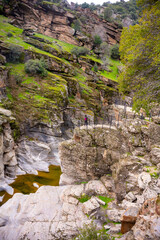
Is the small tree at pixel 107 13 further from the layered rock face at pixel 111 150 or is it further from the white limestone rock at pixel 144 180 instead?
the white limestone rock at pixel 144 180

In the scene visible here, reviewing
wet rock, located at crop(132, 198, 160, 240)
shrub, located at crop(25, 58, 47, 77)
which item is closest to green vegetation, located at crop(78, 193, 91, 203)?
wet rock, located at crop(132, 198, 160, 240)

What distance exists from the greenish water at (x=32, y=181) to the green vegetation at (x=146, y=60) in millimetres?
14064

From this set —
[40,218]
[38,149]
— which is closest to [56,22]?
[38,149]

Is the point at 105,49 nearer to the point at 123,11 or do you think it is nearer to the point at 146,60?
the point at 123,11

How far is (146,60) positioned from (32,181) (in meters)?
17.2

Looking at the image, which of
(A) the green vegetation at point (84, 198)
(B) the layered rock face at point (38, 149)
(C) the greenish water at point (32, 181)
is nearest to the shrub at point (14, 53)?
(B) the layered rock face at point (38, 149)

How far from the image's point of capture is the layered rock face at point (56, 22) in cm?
4125

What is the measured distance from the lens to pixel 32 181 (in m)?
15.9

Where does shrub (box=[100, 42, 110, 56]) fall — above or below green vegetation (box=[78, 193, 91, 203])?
above

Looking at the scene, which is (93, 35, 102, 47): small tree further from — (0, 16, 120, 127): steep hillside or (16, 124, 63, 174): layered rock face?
(16, 124, 63, 174): layered rock face

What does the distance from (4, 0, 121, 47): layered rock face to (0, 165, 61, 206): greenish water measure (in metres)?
44.7

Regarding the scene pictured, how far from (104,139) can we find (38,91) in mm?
16618

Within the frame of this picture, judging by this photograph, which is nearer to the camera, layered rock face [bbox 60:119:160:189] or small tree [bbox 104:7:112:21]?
layered rock face [bbox 60:119:160:189]

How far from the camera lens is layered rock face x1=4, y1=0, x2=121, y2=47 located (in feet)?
135
